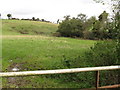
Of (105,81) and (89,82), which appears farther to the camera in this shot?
(89,82)

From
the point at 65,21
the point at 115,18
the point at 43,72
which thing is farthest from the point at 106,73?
the point at 65,21

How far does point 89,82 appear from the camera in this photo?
989 centimetres

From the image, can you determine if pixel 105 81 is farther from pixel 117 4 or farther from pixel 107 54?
pixel 117 4

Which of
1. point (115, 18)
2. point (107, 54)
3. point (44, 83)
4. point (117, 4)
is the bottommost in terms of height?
point (44, 83)

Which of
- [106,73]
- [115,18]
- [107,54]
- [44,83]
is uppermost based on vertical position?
[115,18]

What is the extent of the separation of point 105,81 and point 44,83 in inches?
125

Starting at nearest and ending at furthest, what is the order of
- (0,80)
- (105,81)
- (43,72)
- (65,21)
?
1. (43,72)
2. (105,81)
3. (0,80)
4. (65,21)

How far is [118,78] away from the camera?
8.18m

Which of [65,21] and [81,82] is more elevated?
[65,21]

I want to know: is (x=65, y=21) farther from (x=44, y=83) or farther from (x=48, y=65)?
(x=44, y=83)

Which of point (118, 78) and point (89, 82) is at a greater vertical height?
point (118, 78)

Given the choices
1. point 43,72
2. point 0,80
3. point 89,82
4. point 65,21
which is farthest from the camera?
point 65,21

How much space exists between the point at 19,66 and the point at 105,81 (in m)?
6.86

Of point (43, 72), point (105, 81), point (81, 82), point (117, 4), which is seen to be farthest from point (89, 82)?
point (43, 72)
